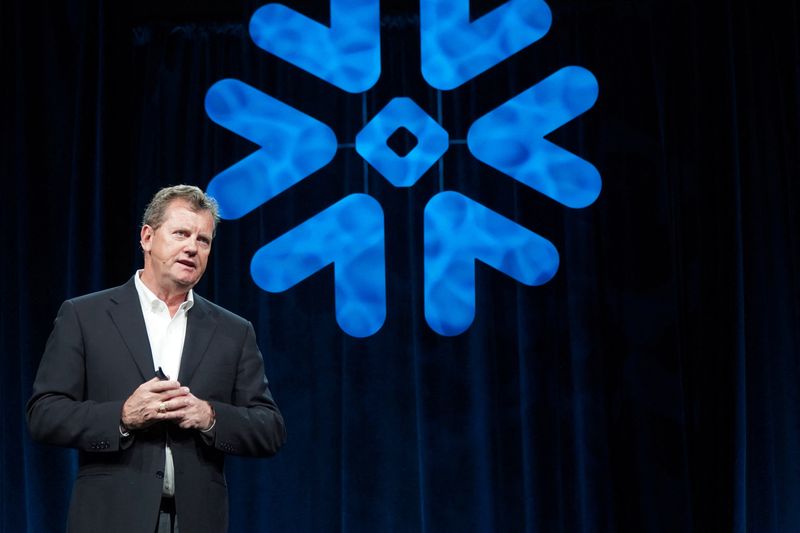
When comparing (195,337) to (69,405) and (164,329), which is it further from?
(69,405)

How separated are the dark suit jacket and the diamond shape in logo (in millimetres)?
1459

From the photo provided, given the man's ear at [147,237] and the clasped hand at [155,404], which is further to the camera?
the man's ear at [147,237]

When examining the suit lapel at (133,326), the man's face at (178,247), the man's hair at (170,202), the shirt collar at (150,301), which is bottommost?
the suit lapel at (133,326)

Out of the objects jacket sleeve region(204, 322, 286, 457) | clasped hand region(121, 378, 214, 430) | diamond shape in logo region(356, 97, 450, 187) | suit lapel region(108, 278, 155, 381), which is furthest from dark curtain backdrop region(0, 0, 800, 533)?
clasped hand region(121, 378, 214, 430)

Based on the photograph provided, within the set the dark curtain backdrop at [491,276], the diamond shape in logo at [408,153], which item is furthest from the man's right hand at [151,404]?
the diamond shape in logo at [408,153]

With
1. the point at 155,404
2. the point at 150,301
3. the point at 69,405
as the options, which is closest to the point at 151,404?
the point at 155,404

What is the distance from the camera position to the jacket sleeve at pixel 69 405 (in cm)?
165

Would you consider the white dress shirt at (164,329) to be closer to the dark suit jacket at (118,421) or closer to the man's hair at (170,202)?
the dark suit jacket at (118,421)

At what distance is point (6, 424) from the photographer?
313cm

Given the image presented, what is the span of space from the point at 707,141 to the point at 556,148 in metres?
0.53

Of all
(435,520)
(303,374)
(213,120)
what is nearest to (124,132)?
(213,120)

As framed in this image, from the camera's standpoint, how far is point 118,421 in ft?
5.41

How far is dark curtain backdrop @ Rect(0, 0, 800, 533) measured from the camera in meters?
3.08

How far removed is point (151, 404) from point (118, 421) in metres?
0.07
